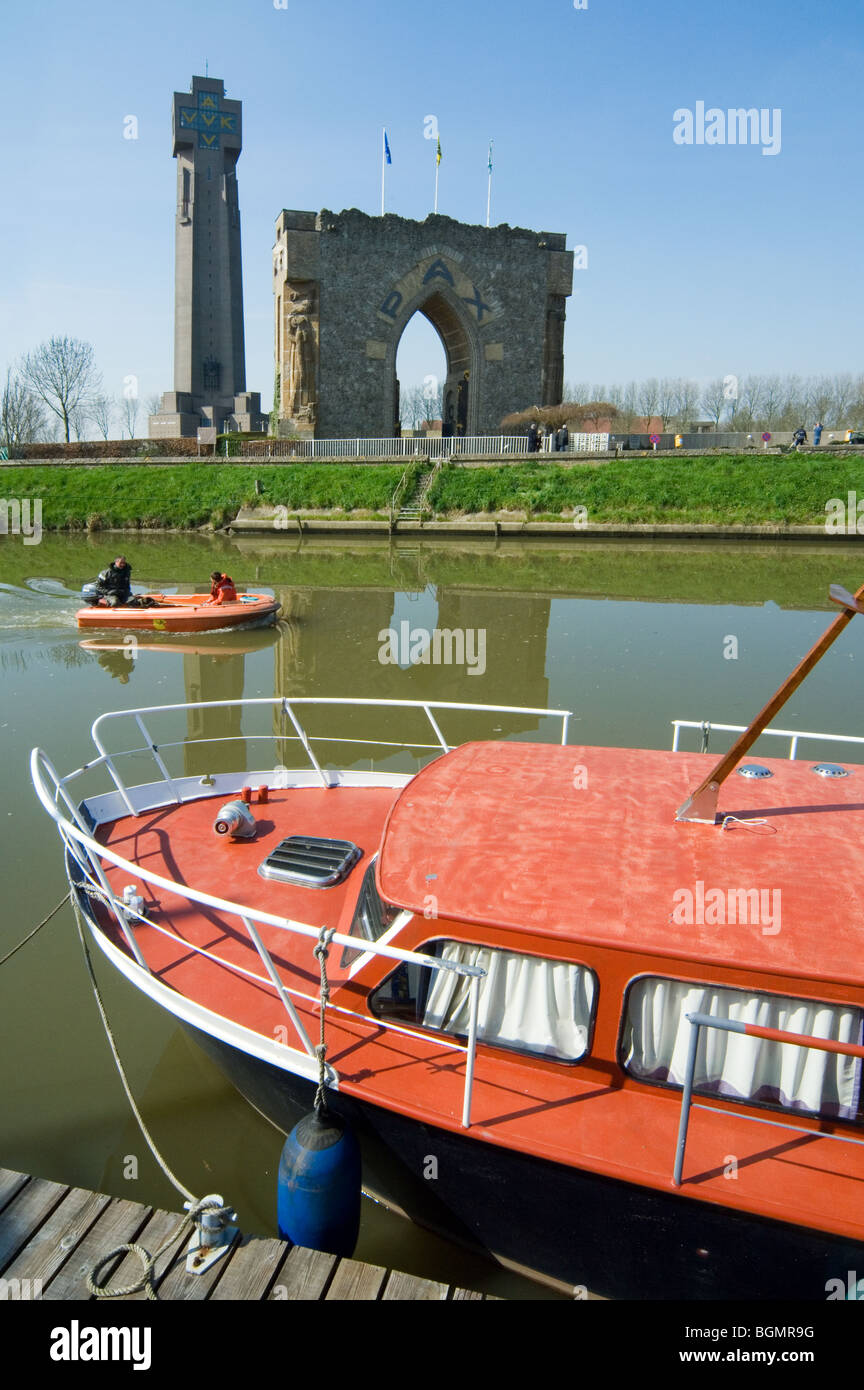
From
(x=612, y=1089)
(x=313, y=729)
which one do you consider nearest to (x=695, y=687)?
(x=313, y=729)

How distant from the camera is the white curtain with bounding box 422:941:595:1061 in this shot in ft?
14.4

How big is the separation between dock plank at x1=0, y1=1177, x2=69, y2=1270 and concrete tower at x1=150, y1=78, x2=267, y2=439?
54909 millimetres

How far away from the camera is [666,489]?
37500 millimetres

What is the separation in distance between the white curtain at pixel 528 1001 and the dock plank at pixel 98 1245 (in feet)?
6.03

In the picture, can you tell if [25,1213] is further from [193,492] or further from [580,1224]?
[193,492]

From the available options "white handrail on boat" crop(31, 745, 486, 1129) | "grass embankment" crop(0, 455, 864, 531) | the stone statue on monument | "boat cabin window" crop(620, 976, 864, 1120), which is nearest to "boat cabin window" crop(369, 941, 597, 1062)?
"white handrail on boat" crop(31, 745, 486, 1129)

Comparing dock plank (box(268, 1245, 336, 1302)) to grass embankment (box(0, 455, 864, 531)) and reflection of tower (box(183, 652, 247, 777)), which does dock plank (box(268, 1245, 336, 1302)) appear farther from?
grass embankment (box(0, 455, 864, 531))

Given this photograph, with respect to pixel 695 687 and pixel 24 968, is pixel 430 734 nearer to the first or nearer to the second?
pixel 695 687

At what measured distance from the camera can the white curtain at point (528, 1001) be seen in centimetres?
440

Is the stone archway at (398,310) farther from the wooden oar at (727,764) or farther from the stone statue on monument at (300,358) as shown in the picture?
the wooden oar at (727,764)

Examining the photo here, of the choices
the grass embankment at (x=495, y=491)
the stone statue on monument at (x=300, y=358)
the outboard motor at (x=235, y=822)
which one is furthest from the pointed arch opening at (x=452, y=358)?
the outboard motor at (x=235, y=822)

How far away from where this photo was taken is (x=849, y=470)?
123 feet

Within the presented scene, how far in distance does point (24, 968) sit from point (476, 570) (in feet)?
72.7

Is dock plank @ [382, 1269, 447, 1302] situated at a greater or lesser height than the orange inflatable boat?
lesser
